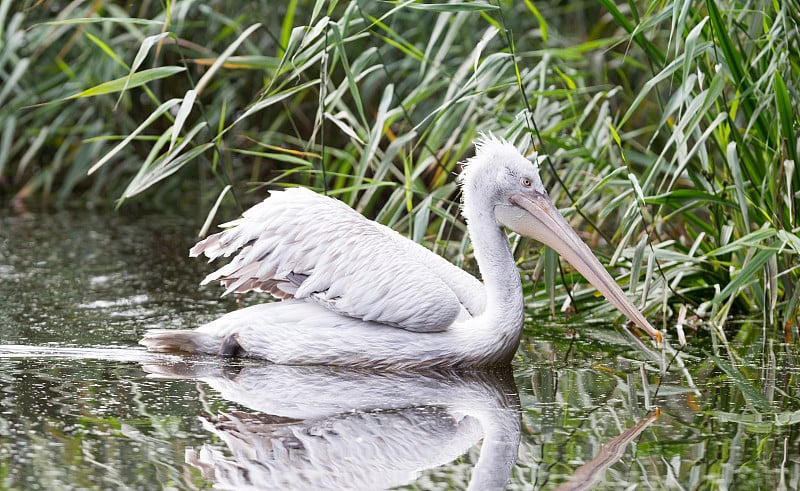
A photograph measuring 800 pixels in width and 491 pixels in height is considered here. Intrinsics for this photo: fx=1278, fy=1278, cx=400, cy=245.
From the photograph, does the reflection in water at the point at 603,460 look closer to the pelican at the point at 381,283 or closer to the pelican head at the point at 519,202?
the pelican at the point at 381,283

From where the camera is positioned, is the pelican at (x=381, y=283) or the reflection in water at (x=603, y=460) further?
the pelican at (x=381, y=283)

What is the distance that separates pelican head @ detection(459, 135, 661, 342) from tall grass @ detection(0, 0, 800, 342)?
0.54 ft

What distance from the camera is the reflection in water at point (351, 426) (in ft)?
8.59

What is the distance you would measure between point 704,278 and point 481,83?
1.04 meters

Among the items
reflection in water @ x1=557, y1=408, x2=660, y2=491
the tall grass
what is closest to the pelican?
the tall grass

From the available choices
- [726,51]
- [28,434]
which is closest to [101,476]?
[28,434]

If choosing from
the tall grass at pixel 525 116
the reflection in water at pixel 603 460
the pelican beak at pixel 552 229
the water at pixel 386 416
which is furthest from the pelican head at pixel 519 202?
the reflection in water at pixel 603 460

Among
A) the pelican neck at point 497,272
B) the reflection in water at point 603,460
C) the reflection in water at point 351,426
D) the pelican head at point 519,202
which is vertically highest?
the pelican head at point 519,202

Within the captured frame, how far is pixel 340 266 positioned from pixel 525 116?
2.44ft

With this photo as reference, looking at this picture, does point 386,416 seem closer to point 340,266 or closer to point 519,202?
point 340,266

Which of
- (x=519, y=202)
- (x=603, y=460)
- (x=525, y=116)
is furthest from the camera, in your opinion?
(x=525, y=116)

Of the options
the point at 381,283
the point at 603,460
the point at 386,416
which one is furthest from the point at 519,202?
the point at 603,460

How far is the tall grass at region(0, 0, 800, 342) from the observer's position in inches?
153

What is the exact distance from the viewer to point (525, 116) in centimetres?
390
